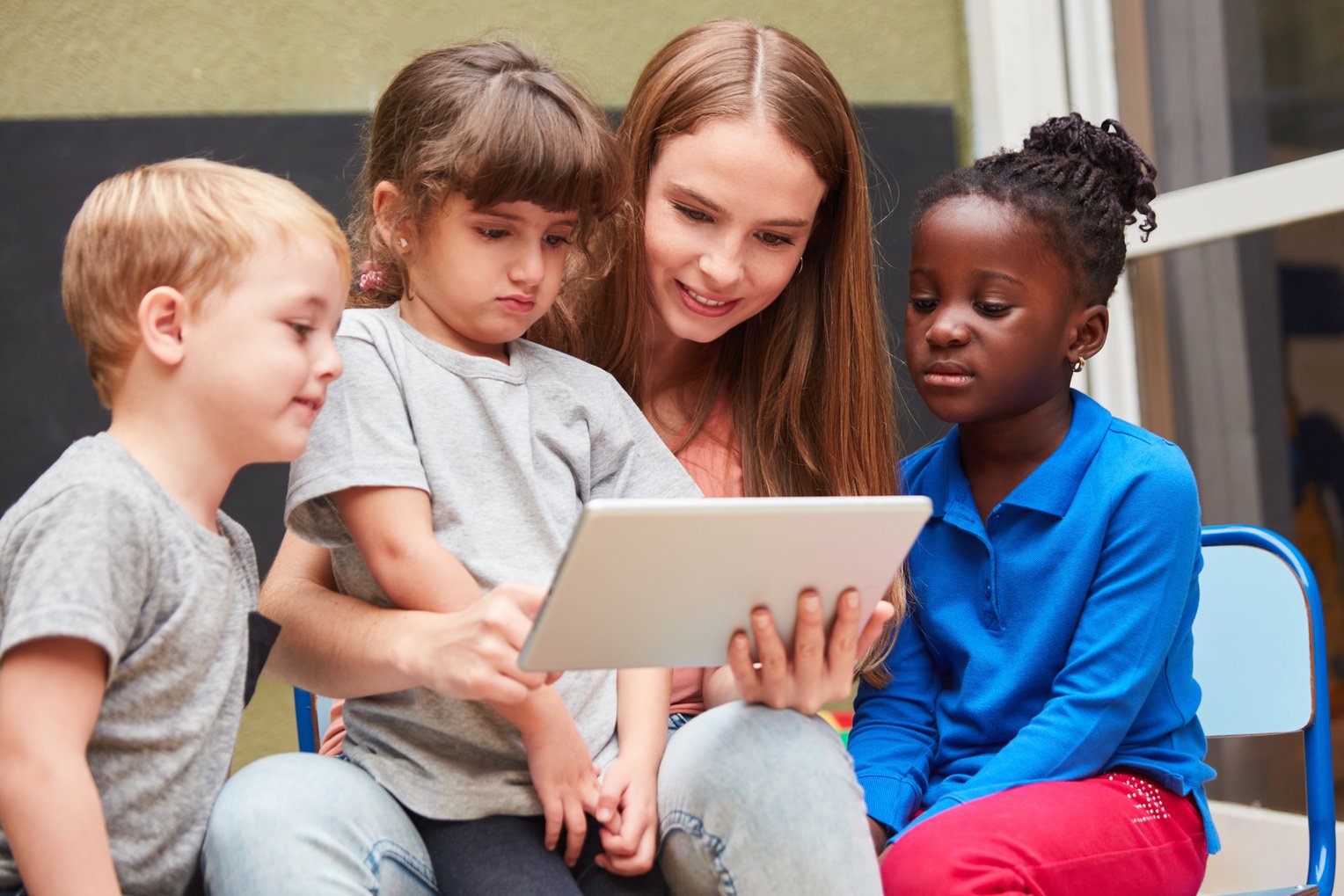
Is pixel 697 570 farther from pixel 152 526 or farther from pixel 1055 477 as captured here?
pixel 1055 477

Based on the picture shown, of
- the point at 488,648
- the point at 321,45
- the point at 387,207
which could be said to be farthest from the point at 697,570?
the point at 321,45

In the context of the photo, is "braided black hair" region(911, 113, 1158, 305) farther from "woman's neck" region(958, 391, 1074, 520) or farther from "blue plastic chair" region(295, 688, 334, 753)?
"blue plastic chair" region(295, 688, 334, 753)

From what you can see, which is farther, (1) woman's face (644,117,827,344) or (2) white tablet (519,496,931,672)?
(1) woman's face (644,117,827,344)

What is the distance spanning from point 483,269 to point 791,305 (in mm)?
503

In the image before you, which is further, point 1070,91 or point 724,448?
point 1070,91

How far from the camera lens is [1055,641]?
1.31 m

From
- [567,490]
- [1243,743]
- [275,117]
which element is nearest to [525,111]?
[567,490]

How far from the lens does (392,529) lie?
39.5 inches

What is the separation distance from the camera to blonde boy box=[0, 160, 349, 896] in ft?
2.58

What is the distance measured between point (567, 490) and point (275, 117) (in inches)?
52.5

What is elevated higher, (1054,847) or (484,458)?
(484,458)

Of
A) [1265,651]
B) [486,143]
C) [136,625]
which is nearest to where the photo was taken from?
[136,625]

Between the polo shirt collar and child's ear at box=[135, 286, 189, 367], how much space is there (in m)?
0.86

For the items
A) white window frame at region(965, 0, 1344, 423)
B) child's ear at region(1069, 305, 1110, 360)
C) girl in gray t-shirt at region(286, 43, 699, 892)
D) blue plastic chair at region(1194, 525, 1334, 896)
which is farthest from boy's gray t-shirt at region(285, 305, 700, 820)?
white window frame at region(965, 0, 1344, 423)
